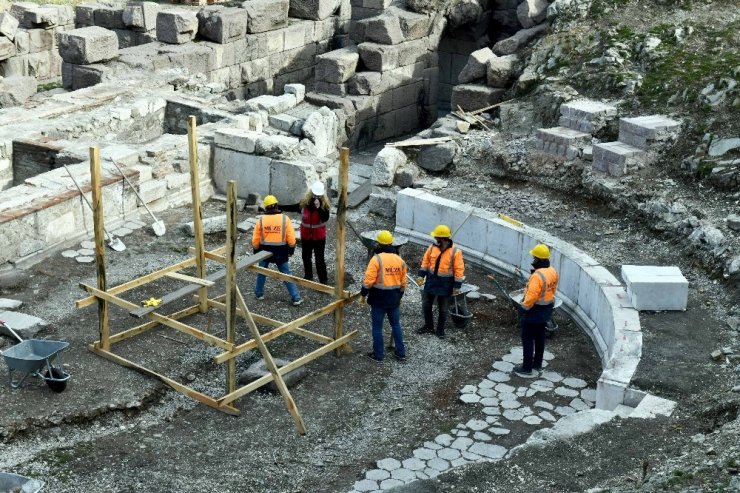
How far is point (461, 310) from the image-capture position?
12.2 metres

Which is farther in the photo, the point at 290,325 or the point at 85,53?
the point at 85,53

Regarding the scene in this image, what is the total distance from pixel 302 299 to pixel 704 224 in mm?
4624

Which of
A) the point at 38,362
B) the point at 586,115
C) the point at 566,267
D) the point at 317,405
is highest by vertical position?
the point at 586,115

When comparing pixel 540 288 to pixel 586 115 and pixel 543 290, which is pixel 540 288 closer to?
pixel 543 290

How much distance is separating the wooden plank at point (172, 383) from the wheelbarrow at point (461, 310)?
9.43 feet

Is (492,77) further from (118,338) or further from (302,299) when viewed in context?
(118,338)

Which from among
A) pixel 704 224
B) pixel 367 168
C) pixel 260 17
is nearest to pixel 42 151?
pixel 367 168

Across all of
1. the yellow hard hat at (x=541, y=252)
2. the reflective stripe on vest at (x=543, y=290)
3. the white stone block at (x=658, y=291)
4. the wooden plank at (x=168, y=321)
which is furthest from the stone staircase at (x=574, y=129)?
the wooden plank at (x=168, y=321)

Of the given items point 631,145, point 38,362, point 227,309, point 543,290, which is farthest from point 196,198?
point 631,145

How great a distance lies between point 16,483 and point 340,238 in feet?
13.0

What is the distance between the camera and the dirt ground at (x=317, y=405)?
29.6 feet

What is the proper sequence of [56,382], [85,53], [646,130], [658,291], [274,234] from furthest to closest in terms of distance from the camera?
[85,53], [646,130], [274,234], [658,291], [56,382]

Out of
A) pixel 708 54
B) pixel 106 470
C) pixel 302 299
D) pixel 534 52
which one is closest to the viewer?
pixel 106 470

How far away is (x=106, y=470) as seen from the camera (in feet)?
30.6
